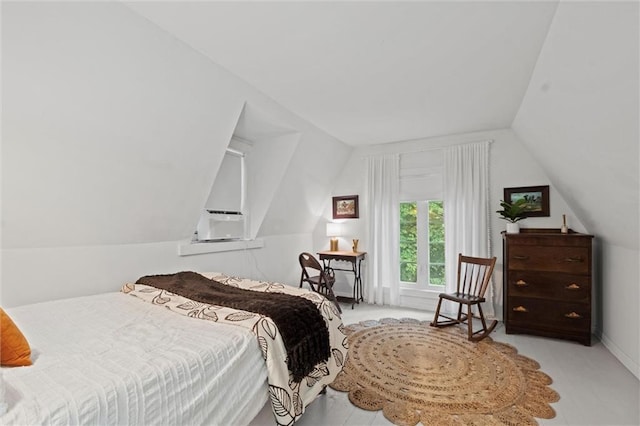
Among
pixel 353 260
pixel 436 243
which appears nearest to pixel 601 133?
pixel 436 243

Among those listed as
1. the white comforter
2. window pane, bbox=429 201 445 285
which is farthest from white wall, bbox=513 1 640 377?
the white comforter

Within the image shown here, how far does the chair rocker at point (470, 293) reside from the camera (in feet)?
10.9

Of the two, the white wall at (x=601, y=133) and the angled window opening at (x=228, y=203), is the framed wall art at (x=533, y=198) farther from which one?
the angled window opening at (x=228, y=203)

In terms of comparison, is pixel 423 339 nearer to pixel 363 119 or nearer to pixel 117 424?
pixel 363 119

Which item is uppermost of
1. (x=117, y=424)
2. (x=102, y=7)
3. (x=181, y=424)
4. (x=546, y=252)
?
(x=102, y=7)

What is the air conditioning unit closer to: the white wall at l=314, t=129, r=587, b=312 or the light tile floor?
the white wall at l=314, t=129, r=587, b=312

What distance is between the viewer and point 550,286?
3.27m

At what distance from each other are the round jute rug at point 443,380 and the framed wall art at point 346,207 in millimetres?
2025

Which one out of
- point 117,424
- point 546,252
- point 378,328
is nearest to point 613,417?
point 546,252

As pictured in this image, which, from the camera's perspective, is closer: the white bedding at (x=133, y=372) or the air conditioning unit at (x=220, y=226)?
the white bedding at (x=133, y=372)

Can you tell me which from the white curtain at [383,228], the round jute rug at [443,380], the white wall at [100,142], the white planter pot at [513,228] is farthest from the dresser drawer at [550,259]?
the white wall at [100,142]

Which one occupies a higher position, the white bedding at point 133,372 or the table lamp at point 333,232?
the table lamp at point 333,232

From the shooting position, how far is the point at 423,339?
3295mm

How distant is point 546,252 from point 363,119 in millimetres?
2424
